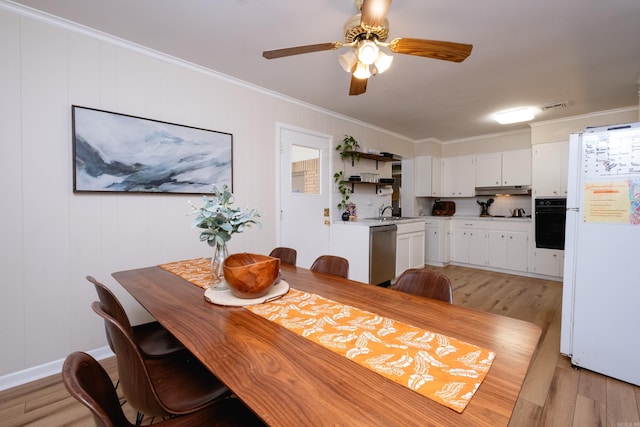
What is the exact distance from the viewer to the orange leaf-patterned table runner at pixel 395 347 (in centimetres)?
72

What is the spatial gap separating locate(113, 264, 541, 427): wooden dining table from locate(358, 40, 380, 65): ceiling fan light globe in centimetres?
127

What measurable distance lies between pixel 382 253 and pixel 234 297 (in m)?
2.69

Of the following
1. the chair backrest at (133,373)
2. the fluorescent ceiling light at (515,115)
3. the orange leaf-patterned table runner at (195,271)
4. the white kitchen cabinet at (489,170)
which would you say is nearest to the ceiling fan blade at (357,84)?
the orange leaf-patterned table runner at (195,271)

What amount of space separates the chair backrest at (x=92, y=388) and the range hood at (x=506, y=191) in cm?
570

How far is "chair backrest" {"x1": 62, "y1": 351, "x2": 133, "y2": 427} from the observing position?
0.60 m

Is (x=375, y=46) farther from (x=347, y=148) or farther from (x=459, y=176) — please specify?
(x=459, y=176)

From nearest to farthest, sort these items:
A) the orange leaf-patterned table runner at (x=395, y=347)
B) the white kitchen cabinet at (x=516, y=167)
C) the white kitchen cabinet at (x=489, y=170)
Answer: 1. the orange leaf-patterned table runner at (x=395, y=347)
2. the white kitchen cabinet at (x=516, y=167)
3. the white kitchen cabinet at (x=489, y=170)

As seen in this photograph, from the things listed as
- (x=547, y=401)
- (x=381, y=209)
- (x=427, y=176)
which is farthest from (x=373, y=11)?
(x=427, y=176)

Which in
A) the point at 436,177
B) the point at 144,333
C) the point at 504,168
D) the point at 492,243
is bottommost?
the point at 144,333

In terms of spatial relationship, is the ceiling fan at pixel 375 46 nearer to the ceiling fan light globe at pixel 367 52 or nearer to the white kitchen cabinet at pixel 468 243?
the ceiling fan light globe at pixel 367 52

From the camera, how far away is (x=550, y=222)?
4172mm

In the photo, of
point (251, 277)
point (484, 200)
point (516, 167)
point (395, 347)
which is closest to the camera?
point (395, 347)

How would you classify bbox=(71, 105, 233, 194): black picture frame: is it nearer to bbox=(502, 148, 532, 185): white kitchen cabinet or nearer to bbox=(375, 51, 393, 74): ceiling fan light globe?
bbox=(375, 51, 393, 74): ceiling fan light globe

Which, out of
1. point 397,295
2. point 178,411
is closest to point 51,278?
point 178,411
